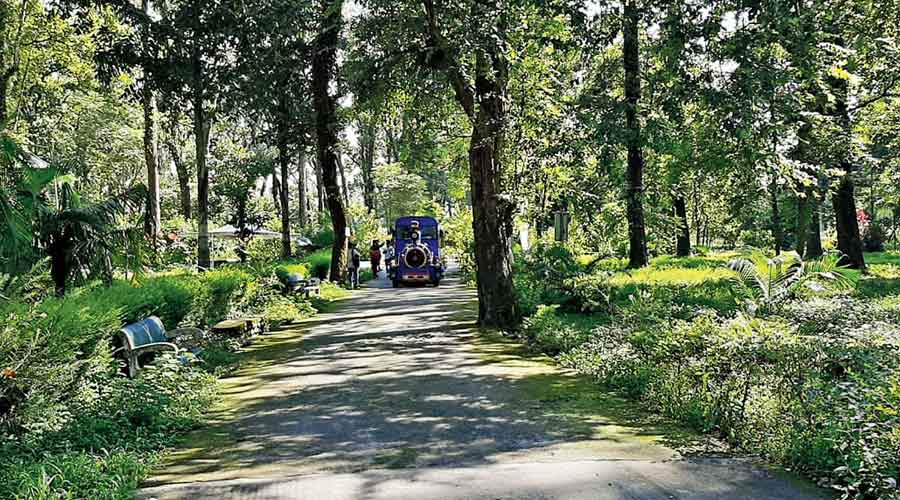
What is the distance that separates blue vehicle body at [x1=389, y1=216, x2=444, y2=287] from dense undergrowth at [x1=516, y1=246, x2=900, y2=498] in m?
15.7

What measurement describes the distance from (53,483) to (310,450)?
6.03 ft

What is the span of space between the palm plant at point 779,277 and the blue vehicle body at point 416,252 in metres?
17.2

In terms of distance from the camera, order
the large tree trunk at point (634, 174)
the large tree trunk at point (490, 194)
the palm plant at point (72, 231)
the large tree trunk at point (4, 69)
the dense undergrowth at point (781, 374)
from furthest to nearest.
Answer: the large tree trunk at point (4, 69) → the large tree trunk at point (634, 174) → the large tree trunk at point (490, 194) → the palm plant at point (72, 231) → the dense undergrowth at point (781, 374)

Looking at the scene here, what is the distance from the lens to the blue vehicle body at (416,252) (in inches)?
1052

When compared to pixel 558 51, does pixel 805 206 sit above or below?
below

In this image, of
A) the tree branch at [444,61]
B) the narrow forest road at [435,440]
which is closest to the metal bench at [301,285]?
the tree branch at [444,61]

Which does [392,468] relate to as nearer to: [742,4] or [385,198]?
[742,4]

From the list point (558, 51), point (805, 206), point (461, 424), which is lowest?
point (461, 424)

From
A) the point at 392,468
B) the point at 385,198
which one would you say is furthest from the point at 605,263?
the point at 385,198

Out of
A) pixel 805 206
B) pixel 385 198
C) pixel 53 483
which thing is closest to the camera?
pixel 53 483

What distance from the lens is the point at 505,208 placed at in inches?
546

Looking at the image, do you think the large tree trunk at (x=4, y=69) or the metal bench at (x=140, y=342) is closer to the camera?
the metal bench at (x=140, y=342)

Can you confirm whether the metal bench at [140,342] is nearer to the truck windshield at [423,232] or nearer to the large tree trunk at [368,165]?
the truck windshield at [423,232]

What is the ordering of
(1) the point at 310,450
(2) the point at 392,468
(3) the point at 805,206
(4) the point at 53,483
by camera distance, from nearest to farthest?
1. (4) the point at 53,483
2. (2) the point at 392,468
3. (1) the point at 310,450
4. (3) the point at 805,206
